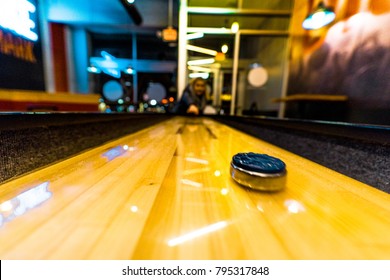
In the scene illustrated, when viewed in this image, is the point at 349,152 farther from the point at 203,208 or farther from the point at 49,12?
the point at 49,12

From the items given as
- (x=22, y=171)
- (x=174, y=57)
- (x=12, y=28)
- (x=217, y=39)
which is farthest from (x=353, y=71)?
(x=174, y=57)

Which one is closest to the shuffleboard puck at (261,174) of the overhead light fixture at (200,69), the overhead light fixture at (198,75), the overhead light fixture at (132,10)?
the overhead light fixture at (132,10)

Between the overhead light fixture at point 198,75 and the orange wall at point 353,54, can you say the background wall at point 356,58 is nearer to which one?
the orange wall at point 353,54

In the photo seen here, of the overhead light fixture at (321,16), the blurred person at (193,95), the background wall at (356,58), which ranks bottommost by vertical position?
the blurred person at (193,95)

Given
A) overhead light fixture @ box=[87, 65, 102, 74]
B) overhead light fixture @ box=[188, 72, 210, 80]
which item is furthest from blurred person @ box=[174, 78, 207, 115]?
overhead light fixture @ box=[87, 65, 102, 74]

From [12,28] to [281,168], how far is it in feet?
22.0

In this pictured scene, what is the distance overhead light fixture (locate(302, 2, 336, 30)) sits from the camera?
10.7 ft

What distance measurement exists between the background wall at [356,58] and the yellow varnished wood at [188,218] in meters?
3.34

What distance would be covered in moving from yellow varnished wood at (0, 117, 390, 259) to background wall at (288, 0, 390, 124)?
3344mm

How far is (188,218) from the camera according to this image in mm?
385

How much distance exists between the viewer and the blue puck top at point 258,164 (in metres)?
0.48

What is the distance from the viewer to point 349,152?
3.08 ft

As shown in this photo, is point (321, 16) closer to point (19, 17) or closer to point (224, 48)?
point (224, 48)

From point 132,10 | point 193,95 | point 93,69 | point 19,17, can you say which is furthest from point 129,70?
point 193,95
